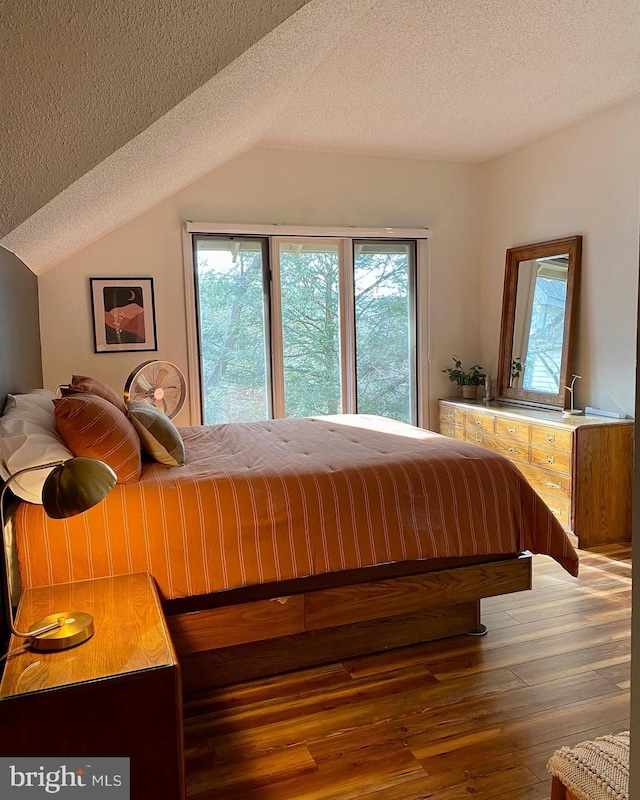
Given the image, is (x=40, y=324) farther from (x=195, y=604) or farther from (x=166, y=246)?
(x=195, y=604)

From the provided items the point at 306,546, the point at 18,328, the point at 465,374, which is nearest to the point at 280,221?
the point at 465,374

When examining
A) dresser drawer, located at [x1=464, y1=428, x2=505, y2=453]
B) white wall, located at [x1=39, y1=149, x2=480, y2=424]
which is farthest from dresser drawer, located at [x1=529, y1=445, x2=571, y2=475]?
white wall, located at [x1=39, y1=149, x2=480, y2=424]

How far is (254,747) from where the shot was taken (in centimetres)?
197

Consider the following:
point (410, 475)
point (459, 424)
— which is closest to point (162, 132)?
point (410, 475)

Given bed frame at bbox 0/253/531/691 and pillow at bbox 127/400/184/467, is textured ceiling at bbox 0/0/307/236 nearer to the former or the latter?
pillow at bbox 127/400/184/467

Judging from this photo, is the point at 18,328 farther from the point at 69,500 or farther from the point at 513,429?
the point at 513,429

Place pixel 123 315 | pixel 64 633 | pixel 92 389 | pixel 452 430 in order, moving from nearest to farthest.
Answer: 1. pixel 64 633
2. pixel 92 389
3. pixel 123 315
4. pixel 452 430

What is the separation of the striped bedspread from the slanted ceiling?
104 centimetres

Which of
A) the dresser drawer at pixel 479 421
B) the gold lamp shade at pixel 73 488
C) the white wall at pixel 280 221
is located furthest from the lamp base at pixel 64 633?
the dresser drawer at pixel 479 421

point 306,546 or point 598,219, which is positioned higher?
point 598,219

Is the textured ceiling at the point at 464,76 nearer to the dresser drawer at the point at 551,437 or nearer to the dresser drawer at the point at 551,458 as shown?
the dresser drawer at the point at 551,437

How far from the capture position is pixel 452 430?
5.08 m

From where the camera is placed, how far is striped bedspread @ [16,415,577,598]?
6.67ft

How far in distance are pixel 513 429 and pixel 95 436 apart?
2.99m
